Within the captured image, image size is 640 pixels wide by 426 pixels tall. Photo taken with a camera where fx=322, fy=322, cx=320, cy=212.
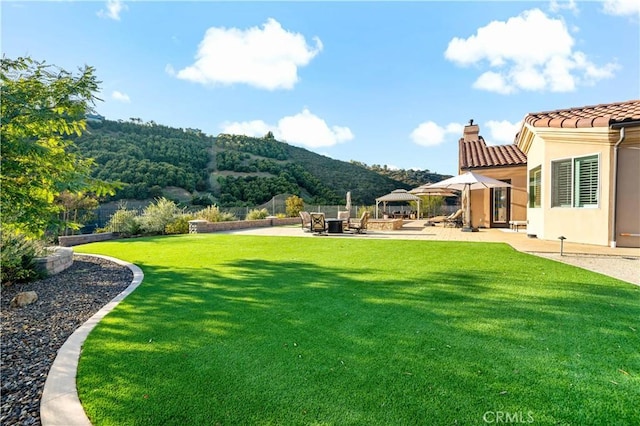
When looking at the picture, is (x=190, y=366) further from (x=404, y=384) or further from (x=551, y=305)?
(x=551, y=305)

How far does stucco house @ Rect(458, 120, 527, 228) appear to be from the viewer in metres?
17.1

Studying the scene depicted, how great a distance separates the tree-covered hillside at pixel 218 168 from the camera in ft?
113

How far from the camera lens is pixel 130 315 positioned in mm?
4750

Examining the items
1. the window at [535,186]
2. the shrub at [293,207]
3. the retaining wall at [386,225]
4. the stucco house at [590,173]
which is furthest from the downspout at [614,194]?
the shrub at [293,207]

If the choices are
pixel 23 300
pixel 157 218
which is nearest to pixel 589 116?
pixel 23 300

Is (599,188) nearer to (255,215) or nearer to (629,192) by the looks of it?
(629,192)

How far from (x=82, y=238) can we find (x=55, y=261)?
27.0ft

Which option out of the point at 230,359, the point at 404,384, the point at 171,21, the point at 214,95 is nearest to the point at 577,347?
the point at 404,384

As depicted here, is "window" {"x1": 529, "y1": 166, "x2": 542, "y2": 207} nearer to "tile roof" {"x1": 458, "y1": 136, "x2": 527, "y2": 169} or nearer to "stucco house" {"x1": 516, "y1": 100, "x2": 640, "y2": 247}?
"stucco house" {"x1": 516, "y1": 100, "x2": 640, "y2": 247}

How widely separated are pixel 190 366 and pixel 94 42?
11.4 m

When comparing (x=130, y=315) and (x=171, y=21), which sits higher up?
(x=171, y=21)

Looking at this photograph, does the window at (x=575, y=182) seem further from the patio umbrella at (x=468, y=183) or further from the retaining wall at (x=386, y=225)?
the retaining wall at (x=386, y=225)

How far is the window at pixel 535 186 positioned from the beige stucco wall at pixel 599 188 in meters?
0.28

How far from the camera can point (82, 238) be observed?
1502cm
